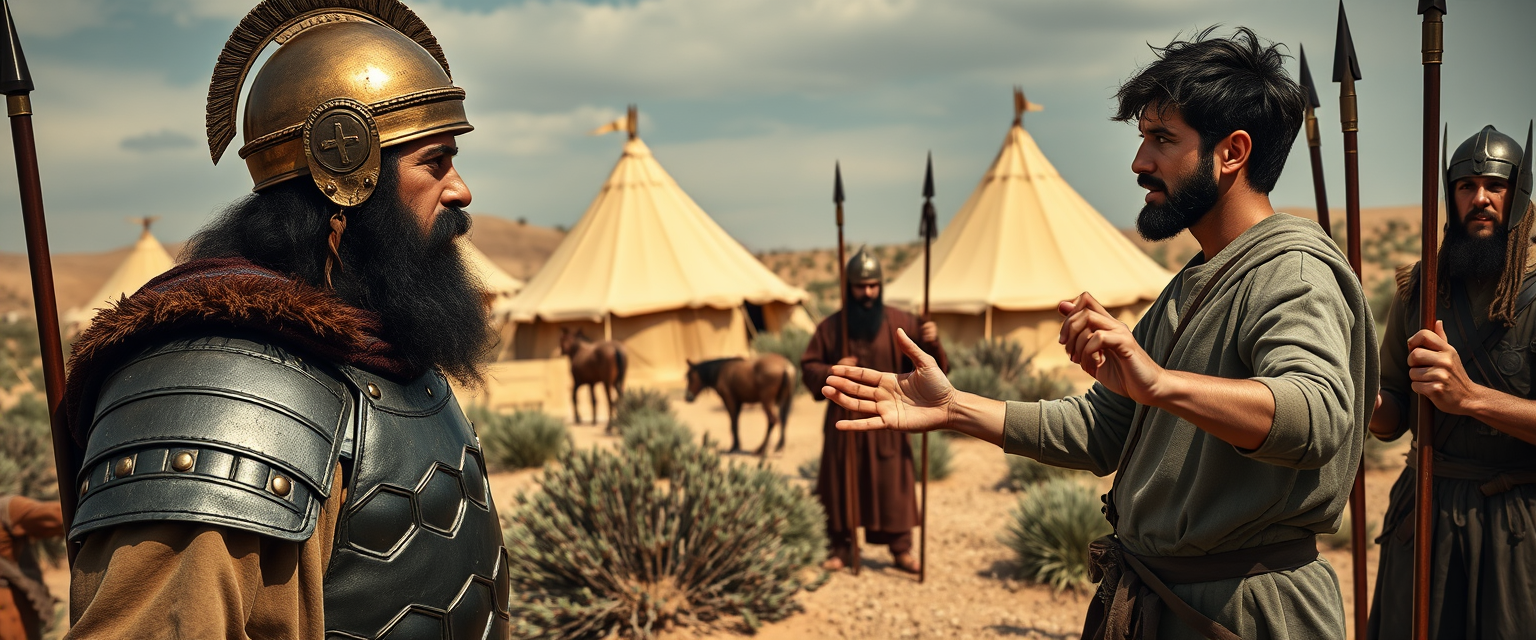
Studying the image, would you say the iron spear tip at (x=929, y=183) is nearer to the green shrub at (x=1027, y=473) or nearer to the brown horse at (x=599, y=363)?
the green shrub at (x=1027, y=473)

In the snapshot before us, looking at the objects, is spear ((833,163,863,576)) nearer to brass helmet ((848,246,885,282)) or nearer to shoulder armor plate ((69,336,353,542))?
brass helmet ((848,246,885,282))

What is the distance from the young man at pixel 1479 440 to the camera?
308cm

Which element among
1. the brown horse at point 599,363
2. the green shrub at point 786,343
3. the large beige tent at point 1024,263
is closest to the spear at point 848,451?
the brown horse at point 599,363

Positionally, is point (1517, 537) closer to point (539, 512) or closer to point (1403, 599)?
point (1403, 599)

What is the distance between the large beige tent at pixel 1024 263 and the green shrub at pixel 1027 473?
7.91 meters

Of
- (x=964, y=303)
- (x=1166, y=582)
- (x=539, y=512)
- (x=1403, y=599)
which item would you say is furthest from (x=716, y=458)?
(x=964, y=303)

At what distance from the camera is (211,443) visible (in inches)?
57.4

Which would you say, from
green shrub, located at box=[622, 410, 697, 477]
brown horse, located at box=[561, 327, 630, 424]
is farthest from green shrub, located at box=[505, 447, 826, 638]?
brown horse, located at box=[561, 327, 630, 424]

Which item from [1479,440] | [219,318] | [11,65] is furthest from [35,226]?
[1479,440]

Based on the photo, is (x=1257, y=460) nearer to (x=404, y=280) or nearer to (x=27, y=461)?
(x=404, y=280)

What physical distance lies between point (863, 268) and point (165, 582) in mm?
5697

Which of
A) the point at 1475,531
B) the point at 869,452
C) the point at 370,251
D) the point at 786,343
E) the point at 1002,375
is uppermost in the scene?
the point at 370,251

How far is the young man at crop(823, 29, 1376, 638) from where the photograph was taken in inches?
69.9

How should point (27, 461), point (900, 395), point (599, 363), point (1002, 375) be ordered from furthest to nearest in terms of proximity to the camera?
point (1002, 375)
point (599, 363)
point (27, 461)
point (900, 395)
